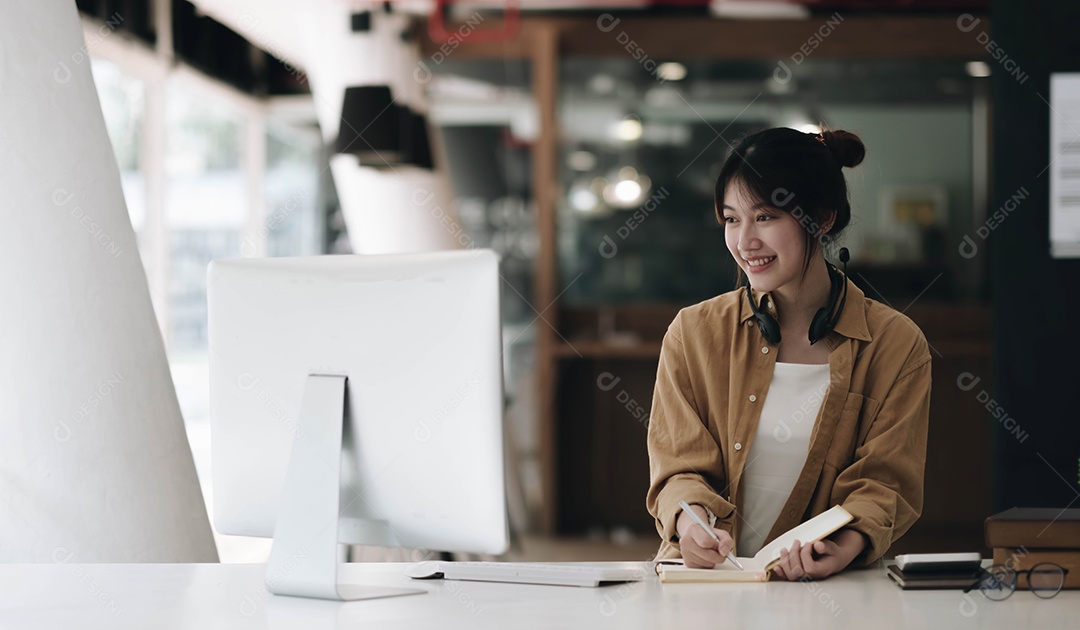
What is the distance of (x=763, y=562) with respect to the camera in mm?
1886

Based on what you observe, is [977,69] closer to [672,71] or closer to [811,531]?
[672,71]

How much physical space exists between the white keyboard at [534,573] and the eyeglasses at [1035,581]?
59 cm

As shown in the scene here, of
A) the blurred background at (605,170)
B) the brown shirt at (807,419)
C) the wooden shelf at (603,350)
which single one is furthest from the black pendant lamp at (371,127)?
the brown shirt at (807,419)

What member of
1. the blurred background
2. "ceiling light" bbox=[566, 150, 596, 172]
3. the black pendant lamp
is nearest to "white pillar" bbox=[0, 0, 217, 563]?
the black pendant lamp

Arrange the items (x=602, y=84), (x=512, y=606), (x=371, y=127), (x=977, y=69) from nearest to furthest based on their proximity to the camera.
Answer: (x=512, y=606) < (x=371, y=127) < (x=977, y=69) < (x=602, y=84)

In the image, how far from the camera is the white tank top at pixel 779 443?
6.92 ft

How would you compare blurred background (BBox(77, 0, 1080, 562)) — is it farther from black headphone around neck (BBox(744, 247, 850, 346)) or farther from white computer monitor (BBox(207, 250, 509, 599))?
white computer monitor (BBox(207, 250, 509, 599))

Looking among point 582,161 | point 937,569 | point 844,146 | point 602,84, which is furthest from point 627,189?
point 937,569

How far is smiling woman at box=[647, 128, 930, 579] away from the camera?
2.02m

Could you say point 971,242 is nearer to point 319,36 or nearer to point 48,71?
point 319,36

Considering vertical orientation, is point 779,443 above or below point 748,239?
below

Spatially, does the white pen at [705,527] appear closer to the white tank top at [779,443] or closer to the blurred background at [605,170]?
the white tank top at [779,443]

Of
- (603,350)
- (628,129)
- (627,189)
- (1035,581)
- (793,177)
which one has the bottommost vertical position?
(1035,581)

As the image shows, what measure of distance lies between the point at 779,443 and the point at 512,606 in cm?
74
